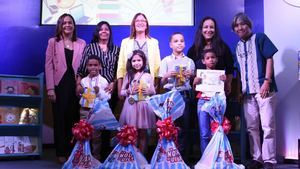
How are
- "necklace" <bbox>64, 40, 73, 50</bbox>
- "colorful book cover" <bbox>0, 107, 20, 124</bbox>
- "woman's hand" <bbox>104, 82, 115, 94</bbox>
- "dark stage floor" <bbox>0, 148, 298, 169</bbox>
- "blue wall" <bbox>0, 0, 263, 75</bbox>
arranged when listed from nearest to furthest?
"dark stage floor" <bbox>0, 148, 298, 169</bbox>
"woman's hand" <bbox>104, 82, 115, 94</bbox>
"necklace" <bbox>64, 40, 73, 50</bbox>
"colorful book cover" <bbox>0, 107, 20, 124</bbox>
"blue wall" <bbox>0, 0, 263, 75</bbox>

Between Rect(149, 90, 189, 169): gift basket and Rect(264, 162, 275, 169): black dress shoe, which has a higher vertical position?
Rect(149, 90, 189, 169): gift basket

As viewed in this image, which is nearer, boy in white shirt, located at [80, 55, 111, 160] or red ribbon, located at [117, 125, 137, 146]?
red ribbon, located at [117, 125, 137, 146]

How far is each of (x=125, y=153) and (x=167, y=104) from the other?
1.78 ft

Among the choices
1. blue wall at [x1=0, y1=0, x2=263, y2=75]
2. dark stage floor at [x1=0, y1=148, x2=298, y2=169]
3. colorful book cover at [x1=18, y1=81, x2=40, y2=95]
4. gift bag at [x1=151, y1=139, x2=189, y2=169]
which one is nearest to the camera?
gift bag at [x1=151, y1=139, x2=189, y2=169]

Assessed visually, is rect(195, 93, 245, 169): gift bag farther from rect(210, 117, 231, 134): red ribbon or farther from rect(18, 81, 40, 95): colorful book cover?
rect(18, 81, 40, 95): colorful book cover

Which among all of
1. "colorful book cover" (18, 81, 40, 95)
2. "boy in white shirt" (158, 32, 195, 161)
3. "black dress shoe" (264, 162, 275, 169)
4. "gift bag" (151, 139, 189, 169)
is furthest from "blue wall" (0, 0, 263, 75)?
"gift bag" (151, 139, 189, 169)

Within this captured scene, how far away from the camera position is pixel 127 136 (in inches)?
124

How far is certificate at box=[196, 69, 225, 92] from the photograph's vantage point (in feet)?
11.1

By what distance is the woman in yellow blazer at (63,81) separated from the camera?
380 centimetres

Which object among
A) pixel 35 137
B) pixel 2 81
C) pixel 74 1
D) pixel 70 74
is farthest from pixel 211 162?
pixel 74 1

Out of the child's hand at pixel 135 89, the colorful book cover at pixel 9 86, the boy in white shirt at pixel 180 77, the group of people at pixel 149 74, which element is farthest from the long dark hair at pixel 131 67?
the colorful book cover at pixel 9 86

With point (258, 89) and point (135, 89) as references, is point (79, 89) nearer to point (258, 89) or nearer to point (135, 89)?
point (135, 89)

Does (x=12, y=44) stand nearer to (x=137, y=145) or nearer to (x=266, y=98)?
(x=137, y=145)

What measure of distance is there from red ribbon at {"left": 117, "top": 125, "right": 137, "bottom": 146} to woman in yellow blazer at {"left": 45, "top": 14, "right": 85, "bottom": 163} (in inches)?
33.9
